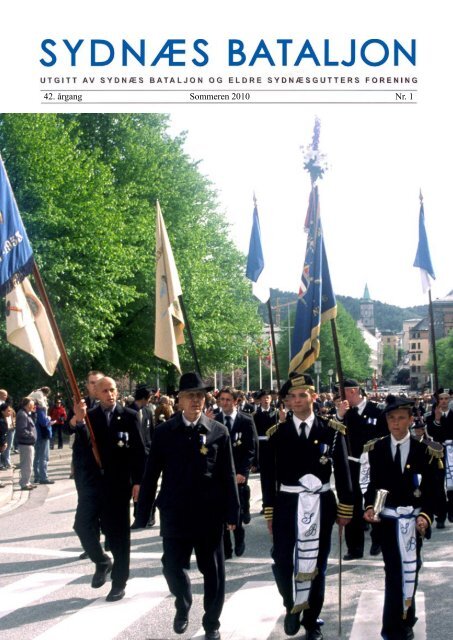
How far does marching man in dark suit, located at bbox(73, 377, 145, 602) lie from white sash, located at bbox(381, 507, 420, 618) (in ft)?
8.24

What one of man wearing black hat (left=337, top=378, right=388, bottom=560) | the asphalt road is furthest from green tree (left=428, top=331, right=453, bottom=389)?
the asphalt road

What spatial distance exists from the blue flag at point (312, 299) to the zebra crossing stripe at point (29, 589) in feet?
10.4

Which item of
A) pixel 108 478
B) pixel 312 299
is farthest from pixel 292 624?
pixel 312 299

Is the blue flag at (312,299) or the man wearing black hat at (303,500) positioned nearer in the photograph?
the man wearing black hat at (303,500)

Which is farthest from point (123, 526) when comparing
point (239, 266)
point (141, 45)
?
point (239, 266)

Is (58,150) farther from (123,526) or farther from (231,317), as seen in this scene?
(123,526)

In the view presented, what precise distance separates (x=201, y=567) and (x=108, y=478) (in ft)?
5.63

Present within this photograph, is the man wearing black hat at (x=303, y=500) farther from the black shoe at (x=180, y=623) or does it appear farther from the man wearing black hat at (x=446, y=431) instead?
the man wearing black hat at (x=446, y=431)

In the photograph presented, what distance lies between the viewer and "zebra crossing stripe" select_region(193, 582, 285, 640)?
259 inches

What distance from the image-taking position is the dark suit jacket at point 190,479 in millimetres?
6426

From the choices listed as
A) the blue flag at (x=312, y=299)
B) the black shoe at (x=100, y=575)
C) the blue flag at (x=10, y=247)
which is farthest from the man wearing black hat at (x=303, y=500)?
the blue flag at (x=10, y=247)

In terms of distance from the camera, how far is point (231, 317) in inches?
1549

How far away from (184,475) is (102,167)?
2420cm

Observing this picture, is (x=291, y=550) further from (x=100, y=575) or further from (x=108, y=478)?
(x=100, y=575)
